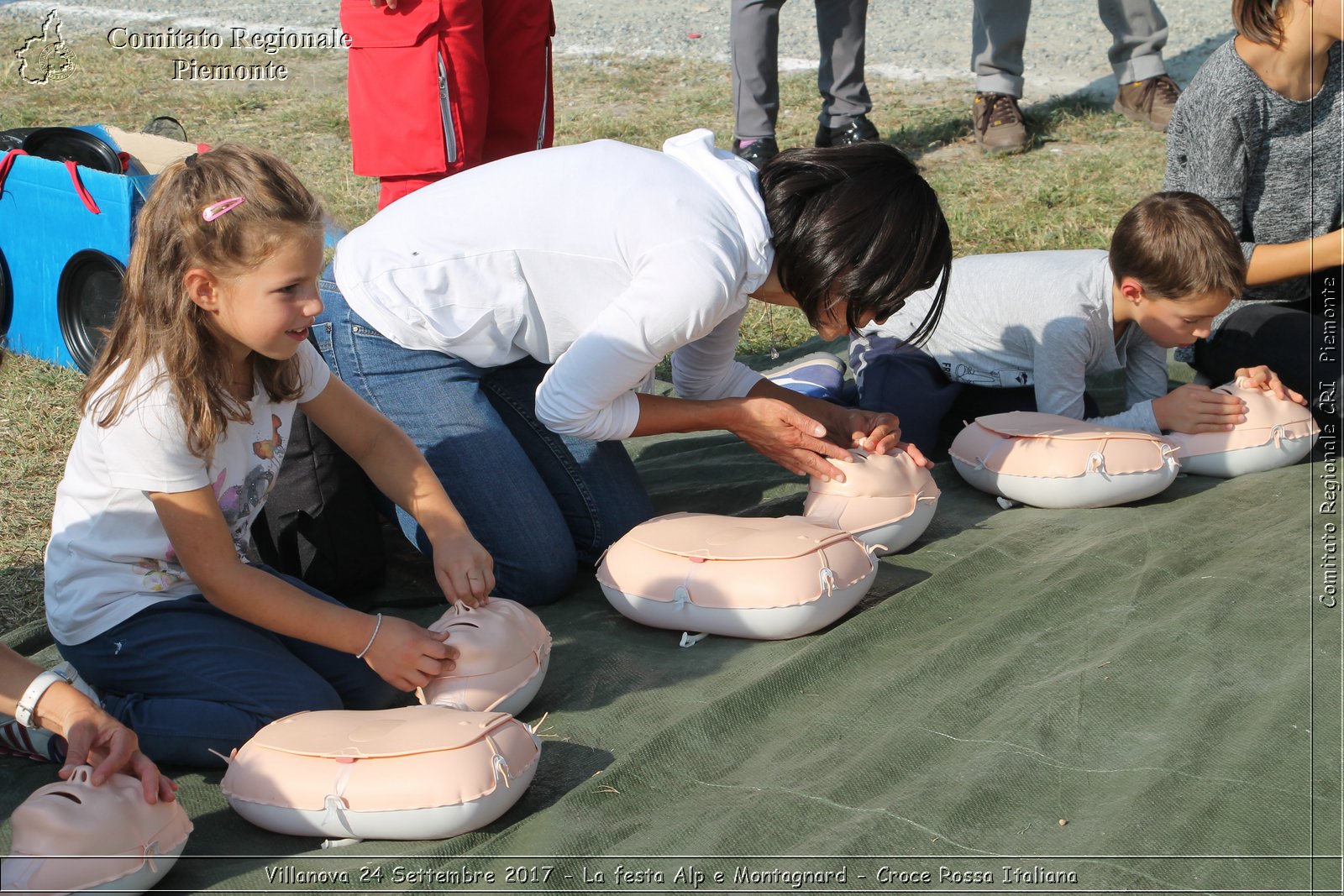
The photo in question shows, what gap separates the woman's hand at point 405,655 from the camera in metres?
1.76

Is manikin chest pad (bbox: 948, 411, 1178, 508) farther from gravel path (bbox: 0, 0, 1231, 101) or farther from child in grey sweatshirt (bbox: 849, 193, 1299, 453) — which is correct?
gravel path (bbox: 0, 0, 1231, 101)

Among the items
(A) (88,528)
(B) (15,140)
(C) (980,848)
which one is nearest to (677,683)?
(C) (980,848)

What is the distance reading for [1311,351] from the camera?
2.78m

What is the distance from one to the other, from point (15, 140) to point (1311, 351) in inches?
140

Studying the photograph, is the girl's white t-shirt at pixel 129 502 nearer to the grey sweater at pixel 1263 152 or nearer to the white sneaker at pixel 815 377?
the white sneaker at pixel 815 377

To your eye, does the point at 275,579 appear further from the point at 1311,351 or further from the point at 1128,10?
the point at 1128,10

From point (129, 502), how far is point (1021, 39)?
4657 mm

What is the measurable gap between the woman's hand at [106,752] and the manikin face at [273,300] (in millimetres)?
545

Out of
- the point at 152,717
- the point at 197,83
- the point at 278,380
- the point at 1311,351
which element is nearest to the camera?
the point at 152,717

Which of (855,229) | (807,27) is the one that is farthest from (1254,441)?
(807,27)

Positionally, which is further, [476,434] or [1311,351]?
[1311,351]

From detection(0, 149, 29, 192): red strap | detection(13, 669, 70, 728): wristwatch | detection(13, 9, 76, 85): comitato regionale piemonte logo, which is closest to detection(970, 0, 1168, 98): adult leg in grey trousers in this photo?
Answer: detection(0, 149, 29, 192): red strap

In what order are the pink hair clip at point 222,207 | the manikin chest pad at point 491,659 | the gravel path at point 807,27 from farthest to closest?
the gravel path at point 807,27
the manikin chest pad at point 491,659
the pink hair clip at point 222,207

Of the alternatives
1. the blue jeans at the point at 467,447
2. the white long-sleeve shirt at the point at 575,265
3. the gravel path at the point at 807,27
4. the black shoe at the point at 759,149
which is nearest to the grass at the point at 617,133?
the gravel path at the point at 807,27
